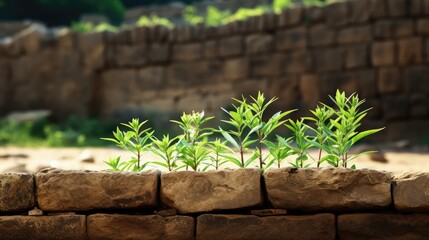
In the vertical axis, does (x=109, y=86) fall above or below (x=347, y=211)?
above

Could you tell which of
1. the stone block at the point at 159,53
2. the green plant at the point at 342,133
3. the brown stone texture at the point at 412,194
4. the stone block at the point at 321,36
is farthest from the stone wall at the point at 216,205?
the stone block at the point at 159,53

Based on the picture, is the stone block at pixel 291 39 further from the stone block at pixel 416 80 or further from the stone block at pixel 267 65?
the stone block at pixel 416 80

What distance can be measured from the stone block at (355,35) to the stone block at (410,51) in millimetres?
536

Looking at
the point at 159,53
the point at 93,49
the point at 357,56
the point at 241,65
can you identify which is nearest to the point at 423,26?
the point at 357,56

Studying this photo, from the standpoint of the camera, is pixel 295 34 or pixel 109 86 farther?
pixel 109 86

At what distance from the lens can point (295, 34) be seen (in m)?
12.6

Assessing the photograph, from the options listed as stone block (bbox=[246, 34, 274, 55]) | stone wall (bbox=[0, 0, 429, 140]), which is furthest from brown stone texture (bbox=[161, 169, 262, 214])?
stone block (bbox=[246, 34, 274, 55])

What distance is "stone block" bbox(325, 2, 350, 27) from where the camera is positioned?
1217cm

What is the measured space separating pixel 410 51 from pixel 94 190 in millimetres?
8917

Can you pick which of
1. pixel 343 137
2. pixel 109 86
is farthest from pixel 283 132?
pixel 343 137

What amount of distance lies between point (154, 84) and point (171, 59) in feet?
2.00

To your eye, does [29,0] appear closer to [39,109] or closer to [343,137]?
[39,109]

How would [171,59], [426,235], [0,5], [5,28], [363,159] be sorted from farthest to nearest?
[0,5] < [5,28] < [171,59] < [363,159] < [426,235]

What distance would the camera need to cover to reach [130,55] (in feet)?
46.3
